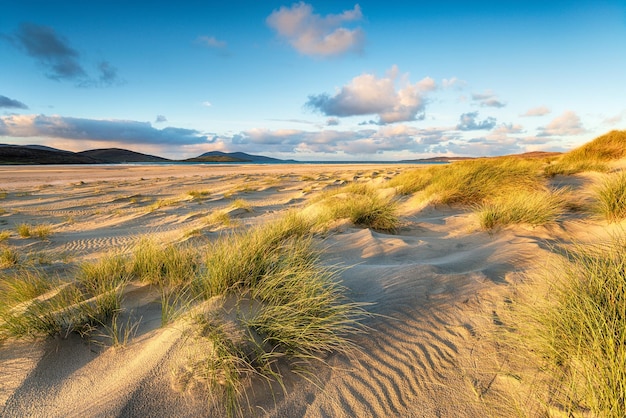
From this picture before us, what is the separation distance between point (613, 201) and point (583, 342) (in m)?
4.35

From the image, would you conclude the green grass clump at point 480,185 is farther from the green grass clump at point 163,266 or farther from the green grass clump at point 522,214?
the green grass clump at point 163,266

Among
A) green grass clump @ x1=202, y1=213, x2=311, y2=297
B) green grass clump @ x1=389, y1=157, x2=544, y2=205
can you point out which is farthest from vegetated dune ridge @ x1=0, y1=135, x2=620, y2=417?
green grass clump @ x1=389, y1=157, x2=544, y2=205

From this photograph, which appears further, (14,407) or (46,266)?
(46,266)

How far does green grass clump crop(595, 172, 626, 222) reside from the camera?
452 centimetres

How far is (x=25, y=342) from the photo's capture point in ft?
6.50

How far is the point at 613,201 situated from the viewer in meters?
4.60

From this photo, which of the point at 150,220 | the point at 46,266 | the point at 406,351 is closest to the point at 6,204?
the point at 150,220

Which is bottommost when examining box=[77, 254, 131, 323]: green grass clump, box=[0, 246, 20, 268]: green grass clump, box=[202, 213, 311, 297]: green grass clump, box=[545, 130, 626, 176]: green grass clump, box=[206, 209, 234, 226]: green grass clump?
box=[206, 209, 234, 226]: green grass clump

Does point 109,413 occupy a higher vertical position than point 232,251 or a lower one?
lower

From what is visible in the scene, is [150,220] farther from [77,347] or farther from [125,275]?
[77,347]

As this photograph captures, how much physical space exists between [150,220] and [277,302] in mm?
6809

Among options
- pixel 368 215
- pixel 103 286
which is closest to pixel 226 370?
pixel 103 286

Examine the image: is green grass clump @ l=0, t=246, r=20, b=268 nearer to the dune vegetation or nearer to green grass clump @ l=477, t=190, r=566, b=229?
the dune vegetation

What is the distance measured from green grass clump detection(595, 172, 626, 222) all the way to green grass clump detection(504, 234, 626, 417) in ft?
11.5
